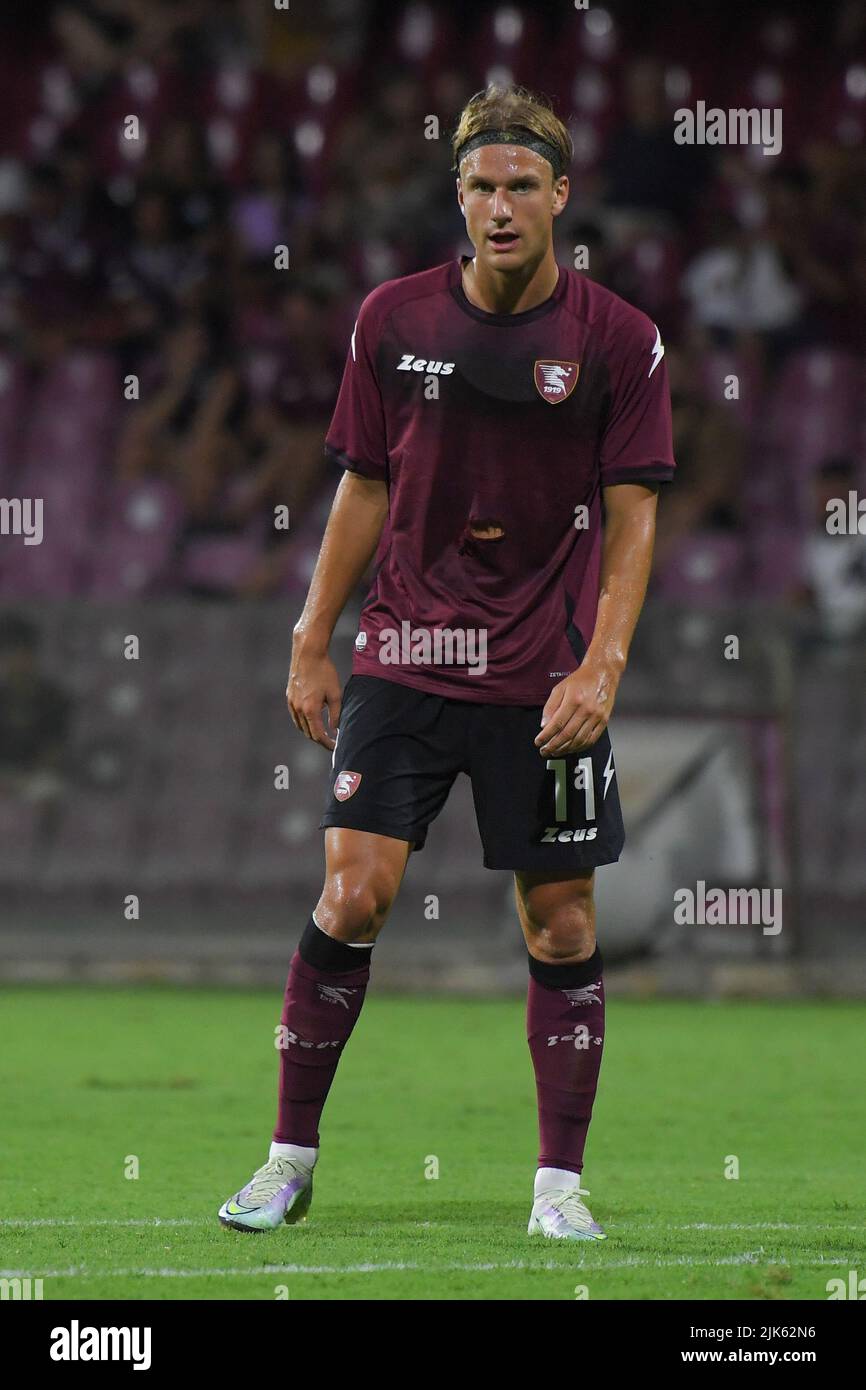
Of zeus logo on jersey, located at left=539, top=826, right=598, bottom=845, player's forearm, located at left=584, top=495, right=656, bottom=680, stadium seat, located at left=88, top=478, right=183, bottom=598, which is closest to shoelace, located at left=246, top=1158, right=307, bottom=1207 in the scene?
zeus logo on jersey, located at left=539, top=826, right=598, bottom=845

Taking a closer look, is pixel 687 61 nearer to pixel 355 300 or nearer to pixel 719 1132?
pixel 355 300

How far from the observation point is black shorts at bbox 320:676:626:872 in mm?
4523

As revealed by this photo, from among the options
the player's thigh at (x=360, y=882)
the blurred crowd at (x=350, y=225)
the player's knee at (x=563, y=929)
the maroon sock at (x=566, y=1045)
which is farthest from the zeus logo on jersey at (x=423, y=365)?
the blurred crowd at (x=350, y=225)

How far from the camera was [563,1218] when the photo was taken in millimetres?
4418

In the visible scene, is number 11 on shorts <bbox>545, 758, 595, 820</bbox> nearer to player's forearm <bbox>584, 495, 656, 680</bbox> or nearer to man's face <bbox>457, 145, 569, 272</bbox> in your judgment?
player's forearm <bbox>584, 495, 656, 680</bbox>

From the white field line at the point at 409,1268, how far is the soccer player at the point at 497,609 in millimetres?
360

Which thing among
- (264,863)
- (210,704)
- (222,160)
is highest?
(222,160)

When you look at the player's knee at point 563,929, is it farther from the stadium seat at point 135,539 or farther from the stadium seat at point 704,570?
the stadium seat at point 135,539

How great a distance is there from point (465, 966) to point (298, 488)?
361 centimetres

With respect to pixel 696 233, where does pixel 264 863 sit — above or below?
below

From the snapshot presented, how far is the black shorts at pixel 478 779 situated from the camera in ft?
14.8

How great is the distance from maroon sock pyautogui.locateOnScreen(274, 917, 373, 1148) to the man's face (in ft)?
4.55

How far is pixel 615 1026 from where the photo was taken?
8.64m

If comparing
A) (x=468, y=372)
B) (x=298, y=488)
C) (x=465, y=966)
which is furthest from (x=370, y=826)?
(x=298, y=488)
